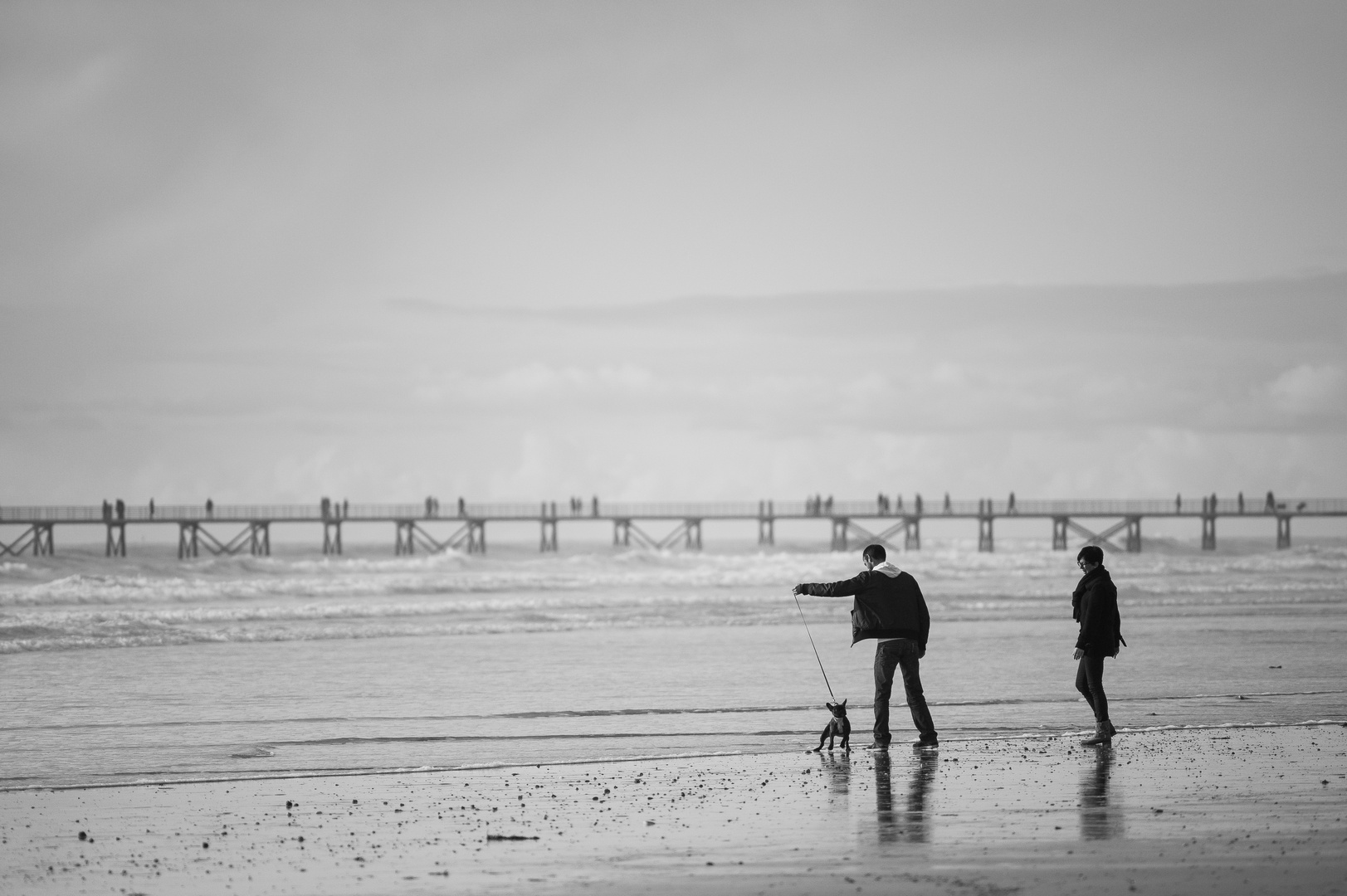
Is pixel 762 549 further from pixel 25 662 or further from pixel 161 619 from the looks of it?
pixel 25 662

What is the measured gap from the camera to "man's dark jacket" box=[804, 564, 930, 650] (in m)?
9.47

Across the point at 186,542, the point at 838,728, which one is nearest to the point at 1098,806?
the point at 838,728

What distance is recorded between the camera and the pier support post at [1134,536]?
71.9 m

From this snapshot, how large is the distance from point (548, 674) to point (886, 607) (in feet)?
20.8

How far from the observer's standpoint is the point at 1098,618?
32.2ft

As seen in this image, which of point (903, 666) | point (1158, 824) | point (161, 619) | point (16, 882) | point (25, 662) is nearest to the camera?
point (16, 882)

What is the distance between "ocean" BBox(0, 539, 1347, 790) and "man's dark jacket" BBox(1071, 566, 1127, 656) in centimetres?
100

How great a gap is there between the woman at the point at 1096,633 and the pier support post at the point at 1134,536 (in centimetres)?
6535

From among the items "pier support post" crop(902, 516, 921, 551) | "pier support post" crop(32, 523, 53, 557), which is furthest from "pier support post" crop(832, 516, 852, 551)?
"pier support post" crop(32, 523, 53, 557)

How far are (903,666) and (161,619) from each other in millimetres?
16425

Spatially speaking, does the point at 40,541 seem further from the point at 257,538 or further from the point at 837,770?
the point at 837,770

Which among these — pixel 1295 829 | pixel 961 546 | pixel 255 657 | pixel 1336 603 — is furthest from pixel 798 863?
pixel 961 546

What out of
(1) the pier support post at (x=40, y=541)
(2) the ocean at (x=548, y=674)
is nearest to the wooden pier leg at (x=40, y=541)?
(1) the pier support post at (x=40, y=541)

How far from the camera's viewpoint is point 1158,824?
Result: 669cm
